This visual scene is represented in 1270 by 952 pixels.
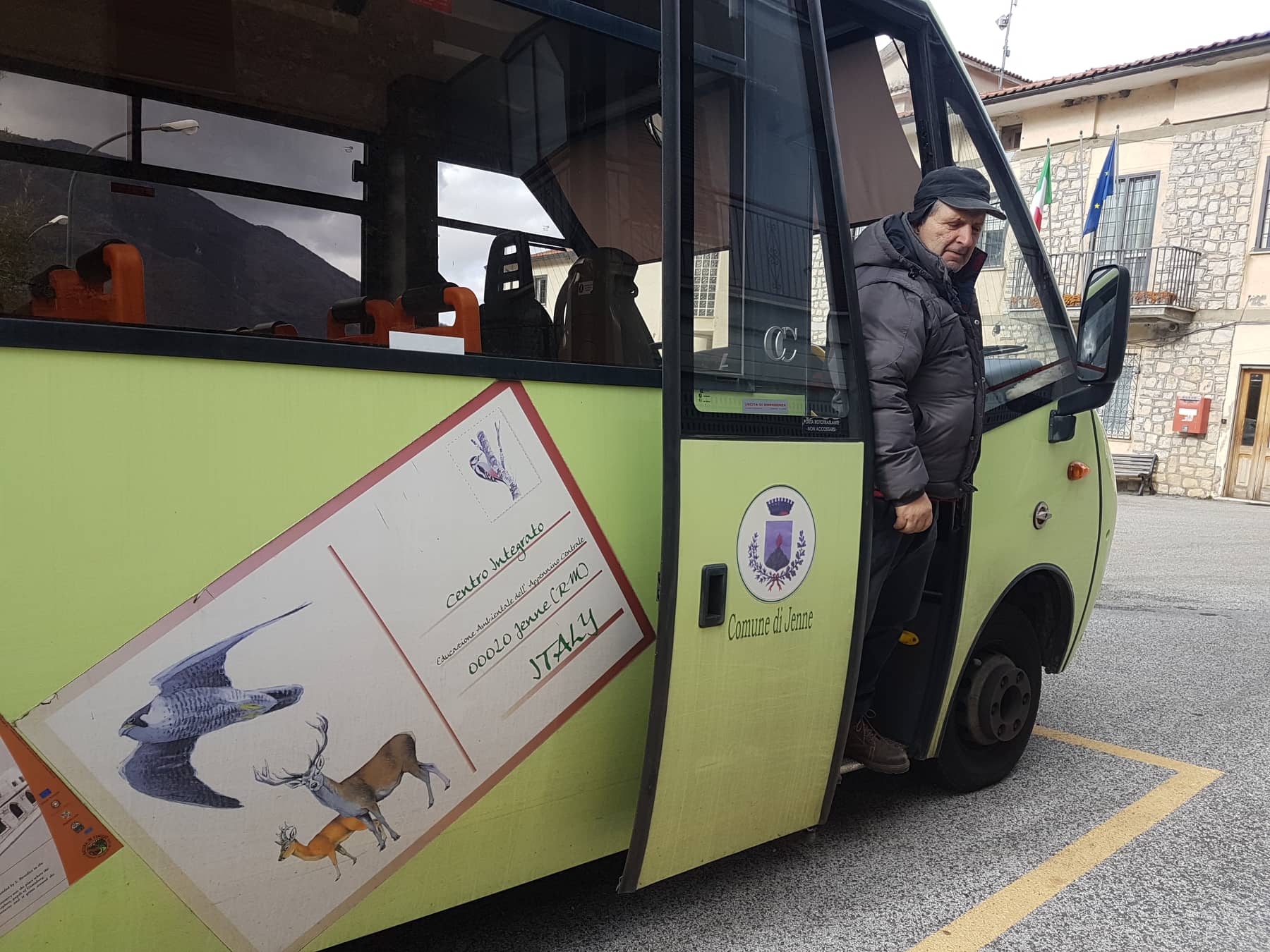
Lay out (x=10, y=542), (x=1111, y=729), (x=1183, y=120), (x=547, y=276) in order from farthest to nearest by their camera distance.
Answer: (x=1183, y=120) < (x=1111, y=729) < (x=547, y=276) < (x=10, y=542)

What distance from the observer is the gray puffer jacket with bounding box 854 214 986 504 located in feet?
9.02

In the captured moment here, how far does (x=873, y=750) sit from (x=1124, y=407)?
793 inches

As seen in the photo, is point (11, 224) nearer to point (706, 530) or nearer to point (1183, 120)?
point (706, 530)

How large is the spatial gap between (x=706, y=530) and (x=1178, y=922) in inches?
72.8

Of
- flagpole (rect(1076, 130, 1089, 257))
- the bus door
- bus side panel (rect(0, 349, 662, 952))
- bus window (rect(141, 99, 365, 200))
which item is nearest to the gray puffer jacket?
the bus door

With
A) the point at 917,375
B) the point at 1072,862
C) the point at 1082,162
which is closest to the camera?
the point at 917,375

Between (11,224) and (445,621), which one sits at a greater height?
(11,224)

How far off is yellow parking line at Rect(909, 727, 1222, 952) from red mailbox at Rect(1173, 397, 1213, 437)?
17.6m

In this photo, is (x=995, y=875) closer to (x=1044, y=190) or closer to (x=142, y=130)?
(x=142, y=130)

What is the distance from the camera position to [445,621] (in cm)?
210

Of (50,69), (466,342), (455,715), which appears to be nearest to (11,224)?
(50,69)

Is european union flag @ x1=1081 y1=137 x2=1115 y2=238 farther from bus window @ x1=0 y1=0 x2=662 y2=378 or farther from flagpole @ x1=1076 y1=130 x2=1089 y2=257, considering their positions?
bus window @ x1=0 y1=0 x2=662 y2=378

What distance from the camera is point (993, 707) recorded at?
3.54 m

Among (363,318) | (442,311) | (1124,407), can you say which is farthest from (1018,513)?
(1124,407)
